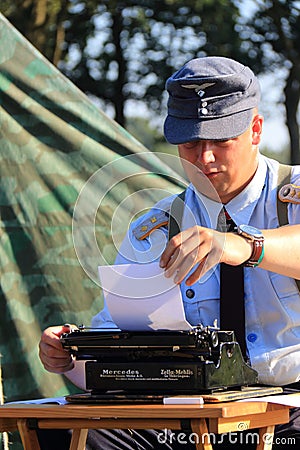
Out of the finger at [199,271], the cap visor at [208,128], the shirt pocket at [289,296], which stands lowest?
the shirt pocket at [289,296]

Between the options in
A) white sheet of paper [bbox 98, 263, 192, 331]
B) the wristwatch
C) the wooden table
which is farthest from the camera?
the wristwatch

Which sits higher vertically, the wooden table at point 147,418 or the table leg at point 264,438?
the wooden table at point 147,418

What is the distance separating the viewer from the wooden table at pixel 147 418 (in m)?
2.26

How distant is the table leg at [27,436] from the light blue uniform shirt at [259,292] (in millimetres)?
458

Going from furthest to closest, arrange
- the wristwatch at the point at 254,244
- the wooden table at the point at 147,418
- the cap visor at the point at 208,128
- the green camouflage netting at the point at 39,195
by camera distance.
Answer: the green camouflage netting at the point at 39,195, the cap visor at the point at 208,128, the wristwatch at the point at 254,244, the wooden table at the point at 147,418

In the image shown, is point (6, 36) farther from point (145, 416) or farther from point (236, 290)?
point (145, 416)

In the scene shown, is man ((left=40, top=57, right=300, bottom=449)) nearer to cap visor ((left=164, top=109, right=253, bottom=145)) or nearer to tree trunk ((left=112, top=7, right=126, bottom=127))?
cap visor ((left=164, top=109, right=253, bottom=145))

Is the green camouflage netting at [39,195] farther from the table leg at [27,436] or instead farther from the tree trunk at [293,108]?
the tree trunk at [293,108]

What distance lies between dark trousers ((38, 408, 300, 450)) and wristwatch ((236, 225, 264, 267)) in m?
0.47

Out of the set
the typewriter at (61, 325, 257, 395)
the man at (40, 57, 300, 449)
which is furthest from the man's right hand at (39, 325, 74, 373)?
the typewriter at (61, 325, 257, 395)

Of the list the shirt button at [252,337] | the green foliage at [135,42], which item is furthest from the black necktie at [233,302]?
the green foliage at [135,42]

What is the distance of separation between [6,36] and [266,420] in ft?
6.93

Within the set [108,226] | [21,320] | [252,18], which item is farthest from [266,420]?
[252,18]

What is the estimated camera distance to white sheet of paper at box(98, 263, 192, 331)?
93.1 inches
